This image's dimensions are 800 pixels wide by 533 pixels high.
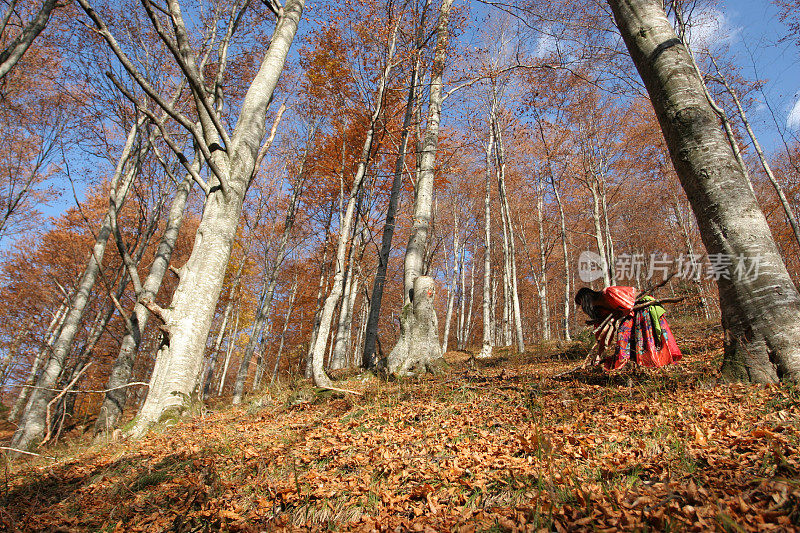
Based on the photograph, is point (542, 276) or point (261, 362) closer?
point (261, 362)

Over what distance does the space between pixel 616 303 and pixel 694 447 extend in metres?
2.49

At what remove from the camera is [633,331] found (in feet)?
13.2

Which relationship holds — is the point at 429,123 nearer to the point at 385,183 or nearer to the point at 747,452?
the point at 385,183

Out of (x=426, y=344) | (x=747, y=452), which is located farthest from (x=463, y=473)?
(x=426, y=344)

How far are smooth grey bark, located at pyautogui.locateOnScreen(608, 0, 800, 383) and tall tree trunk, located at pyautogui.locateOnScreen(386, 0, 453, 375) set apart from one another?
361 cm

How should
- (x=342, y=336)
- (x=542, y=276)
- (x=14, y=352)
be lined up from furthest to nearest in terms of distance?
(x=14, y=352) → (x=542, y=276) → (x=342, y=336)

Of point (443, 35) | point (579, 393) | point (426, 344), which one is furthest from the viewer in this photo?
point (443, 35)

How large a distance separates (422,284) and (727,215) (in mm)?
4013

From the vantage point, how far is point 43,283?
16.2m

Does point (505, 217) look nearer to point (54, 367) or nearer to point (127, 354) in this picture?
point (127, 354)

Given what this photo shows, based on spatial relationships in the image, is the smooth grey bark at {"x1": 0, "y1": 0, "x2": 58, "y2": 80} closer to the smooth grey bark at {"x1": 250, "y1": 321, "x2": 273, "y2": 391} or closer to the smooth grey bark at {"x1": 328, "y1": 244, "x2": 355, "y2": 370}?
the smooth grey bark at {"x1": 250, "y1": 321, "x2": 273, "y2": 391}

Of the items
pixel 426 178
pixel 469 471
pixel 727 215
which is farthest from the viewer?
pixel 426 178

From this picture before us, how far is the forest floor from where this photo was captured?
1299 millimetres

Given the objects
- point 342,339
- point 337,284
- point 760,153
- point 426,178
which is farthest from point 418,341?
point 760,153
